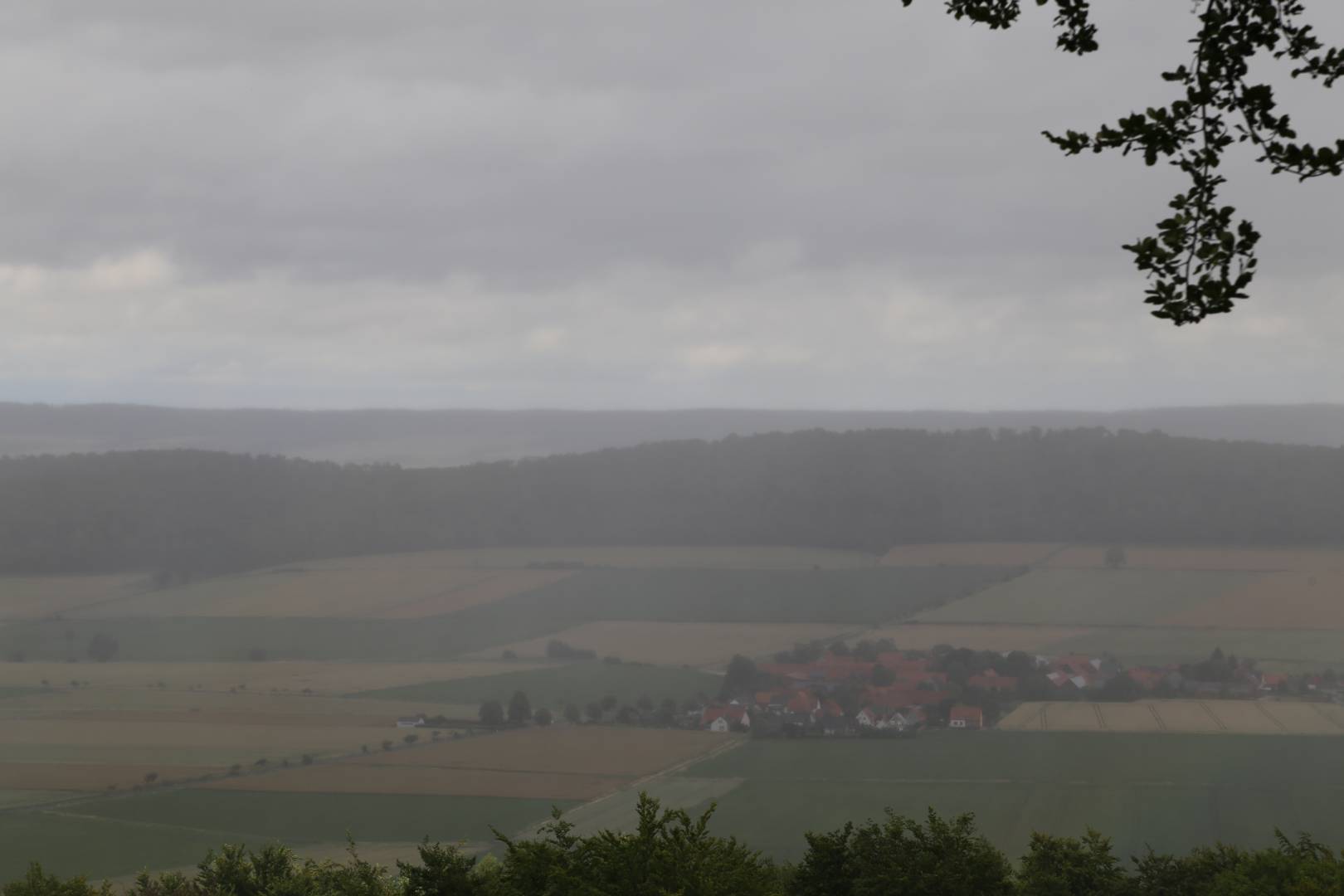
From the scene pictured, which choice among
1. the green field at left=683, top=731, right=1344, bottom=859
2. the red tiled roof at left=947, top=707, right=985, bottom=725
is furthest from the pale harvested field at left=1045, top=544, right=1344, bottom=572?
the green field at left=683, top=731, right=1344, bottom=859

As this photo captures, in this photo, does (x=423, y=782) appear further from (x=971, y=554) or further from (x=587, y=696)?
(x=971, y=554)

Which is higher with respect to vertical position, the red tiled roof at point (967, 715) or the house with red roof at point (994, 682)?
the house with red roof at point (994, 682)

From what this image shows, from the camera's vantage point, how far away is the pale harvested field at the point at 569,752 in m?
49.3

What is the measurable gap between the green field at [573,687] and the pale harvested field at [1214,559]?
106 feet

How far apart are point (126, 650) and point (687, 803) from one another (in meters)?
42.9

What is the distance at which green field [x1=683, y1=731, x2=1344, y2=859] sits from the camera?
38.7 metres

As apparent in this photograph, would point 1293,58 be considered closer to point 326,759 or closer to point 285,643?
point 326,759

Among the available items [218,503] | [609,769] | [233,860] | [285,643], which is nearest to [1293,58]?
[233,860]

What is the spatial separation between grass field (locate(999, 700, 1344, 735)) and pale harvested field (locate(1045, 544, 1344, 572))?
24.7 metres

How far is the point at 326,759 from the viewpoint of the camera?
166 ft

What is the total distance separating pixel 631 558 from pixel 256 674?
33283 millimetres

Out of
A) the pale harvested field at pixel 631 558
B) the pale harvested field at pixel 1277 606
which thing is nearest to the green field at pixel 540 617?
the pale harvested field at pixel 631 558

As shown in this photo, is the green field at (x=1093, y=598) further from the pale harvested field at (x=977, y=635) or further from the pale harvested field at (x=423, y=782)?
the pale harvested field at (x=423, y=782)

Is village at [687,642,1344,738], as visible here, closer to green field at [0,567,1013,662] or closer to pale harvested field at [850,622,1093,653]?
pale harvested field at [850,622,1093,653]
